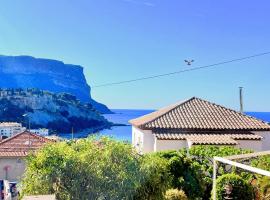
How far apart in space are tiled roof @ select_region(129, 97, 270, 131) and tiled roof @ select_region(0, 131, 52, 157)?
15.7 metres

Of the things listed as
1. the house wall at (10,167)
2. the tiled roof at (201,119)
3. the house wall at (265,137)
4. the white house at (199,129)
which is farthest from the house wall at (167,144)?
the house wall at (10,167)

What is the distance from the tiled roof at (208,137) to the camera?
21406 millimetres

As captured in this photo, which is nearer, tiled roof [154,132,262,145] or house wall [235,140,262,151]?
tiled roof [154,132,262,145]

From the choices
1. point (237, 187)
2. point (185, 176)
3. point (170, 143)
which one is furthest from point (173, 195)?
point (170, 143)

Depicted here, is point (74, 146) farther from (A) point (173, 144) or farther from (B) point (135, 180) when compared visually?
(A) point (173, 144)

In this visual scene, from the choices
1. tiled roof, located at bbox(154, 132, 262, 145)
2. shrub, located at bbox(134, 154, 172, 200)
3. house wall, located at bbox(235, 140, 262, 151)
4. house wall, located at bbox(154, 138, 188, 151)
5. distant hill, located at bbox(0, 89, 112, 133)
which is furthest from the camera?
distant hill, located at bbox(0, 89, 112, 133)

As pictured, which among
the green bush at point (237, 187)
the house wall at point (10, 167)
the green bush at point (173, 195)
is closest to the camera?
the green bush at point (237, 187)

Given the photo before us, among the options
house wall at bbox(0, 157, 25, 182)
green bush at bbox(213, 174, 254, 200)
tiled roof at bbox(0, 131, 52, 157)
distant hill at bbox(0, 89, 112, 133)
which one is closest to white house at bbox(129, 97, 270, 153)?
green bush at bbox(213, 174, 254, 200)

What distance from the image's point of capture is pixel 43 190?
A: 12.5 meters

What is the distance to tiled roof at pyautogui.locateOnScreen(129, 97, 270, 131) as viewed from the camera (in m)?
24.0

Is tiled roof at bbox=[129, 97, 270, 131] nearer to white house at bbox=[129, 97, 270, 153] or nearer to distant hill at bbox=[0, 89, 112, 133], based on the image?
white house at bbox=[129, 97, 270, 153]

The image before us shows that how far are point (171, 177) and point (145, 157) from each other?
5.23 feet

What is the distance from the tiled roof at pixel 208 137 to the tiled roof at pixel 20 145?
17.7 metres

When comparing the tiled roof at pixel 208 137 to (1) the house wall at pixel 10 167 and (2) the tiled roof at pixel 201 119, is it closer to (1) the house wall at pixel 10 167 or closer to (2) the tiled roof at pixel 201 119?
(2) the tiled roof at pixel 201 119
